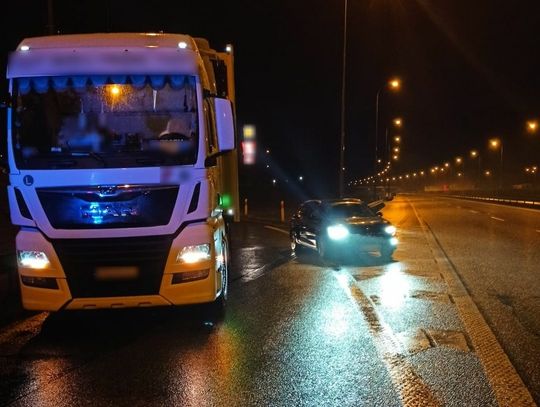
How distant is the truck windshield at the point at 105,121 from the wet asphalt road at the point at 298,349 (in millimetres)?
2150

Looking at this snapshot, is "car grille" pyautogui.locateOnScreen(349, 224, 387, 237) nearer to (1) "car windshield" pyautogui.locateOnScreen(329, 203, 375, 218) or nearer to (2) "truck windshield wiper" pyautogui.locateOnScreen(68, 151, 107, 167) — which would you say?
(1) "car windshield" pyautogui.locateOnScreen(329, 203, 375, 218)

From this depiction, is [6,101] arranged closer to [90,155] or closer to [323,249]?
[90,155]

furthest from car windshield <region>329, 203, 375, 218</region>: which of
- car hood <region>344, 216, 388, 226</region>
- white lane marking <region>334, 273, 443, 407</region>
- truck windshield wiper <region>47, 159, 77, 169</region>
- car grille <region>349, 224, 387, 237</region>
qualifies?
truck windshield wiper <region>47, 159, 77, 169</region>

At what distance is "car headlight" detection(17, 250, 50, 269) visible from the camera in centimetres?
662

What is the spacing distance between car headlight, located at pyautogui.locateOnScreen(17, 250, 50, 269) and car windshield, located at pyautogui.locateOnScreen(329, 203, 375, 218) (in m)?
8.58

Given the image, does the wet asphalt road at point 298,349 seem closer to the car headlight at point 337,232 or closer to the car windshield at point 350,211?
the car headlight at point 337,232

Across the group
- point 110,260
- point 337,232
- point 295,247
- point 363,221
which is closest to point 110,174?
point 110,260

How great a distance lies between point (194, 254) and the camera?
268 inches

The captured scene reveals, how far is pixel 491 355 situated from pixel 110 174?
4.57 m

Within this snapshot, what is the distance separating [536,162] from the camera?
431ft

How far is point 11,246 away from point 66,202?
28.4ft

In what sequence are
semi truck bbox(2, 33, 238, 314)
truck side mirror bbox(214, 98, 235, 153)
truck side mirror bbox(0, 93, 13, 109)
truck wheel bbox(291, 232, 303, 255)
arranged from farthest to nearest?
1. truck wheel bbox(291, 232, 303, 255)
2. truck side mirror bbox(214, 98, 235, 153)
3. truck side mirror bbox(0, 93, 13, 109)
4. semi truck bbox(2, 33, 238, 314)

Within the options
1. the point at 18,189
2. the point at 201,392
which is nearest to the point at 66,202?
the point at 18,189

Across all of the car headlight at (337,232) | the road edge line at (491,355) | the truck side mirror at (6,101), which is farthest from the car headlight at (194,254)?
the car headlight at (337,232)
